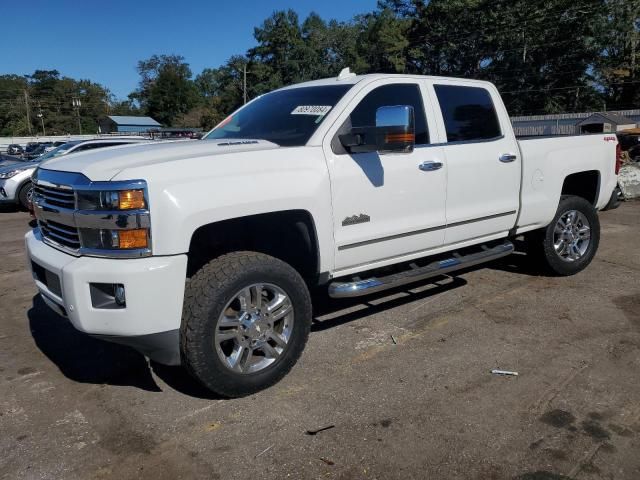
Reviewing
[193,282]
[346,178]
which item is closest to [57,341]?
[193,282]

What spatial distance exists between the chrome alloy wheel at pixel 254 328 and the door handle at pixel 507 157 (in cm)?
258

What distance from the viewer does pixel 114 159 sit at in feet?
10.9

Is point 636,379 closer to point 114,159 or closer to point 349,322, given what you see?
point 349,322

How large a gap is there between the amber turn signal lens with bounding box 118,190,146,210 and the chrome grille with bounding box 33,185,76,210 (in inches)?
15.5

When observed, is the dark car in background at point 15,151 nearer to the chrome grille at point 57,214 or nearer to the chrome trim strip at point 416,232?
the chrome grille at point 57,214

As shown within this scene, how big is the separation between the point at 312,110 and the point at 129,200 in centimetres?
173

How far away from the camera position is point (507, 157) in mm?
5086

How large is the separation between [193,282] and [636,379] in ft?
9.56

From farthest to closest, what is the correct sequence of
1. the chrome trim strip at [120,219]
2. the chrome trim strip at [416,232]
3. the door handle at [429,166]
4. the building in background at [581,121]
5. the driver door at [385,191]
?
the building in background at [581,121]
the door handle at [429,166]
the chrome trim strip at [416,232]
the driver door at [385,191]
the chrome trim strip at [120,219]

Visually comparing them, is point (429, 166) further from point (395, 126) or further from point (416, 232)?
point (395, 126)

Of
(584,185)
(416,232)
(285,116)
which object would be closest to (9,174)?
(285,116)

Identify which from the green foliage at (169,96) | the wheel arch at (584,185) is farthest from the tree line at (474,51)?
the wheel arch at (584,185)

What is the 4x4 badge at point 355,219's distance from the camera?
390 cm

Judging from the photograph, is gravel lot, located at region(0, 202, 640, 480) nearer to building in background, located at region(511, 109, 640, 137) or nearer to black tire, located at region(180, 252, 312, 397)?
black tire, located at region(180, 252, 312, 397)
